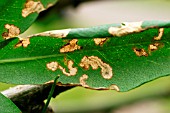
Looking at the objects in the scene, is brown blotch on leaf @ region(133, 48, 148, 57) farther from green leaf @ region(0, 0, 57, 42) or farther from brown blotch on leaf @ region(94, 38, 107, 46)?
green leaf @ region(0, 0, 57, 42)

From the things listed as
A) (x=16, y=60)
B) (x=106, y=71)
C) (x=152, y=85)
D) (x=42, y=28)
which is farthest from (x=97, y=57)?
(x=152, y=85)

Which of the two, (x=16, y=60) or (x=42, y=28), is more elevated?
(x=16, y=60)

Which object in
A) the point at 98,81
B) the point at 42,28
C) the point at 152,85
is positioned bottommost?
the point at 152,85

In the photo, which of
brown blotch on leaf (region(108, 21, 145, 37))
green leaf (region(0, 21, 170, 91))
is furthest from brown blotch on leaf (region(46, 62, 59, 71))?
brown blotch on leaf (region(108, 21, 145, 37))

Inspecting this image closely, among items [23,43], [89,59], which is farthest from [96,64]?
[23,43]

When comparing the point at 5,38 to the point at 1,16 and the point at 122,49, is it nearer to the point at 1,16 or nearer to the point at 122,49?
the point at 1,16

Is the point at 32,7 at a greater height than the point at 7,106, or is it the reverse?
the point at 32,7

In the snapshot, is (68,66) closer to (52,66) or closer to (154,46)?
(52,66)

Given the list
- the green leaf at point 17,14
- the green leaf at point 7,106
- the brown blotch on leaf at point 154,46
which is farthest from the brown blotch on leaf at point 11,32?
the brown blotch on leaf at point 154,46
